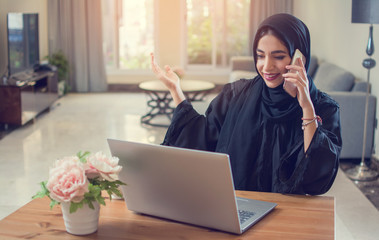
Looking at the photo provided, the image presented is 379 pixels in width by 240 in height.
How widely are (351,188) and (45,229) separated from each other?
3.01 metres

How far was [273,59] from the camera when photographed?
6.14ft

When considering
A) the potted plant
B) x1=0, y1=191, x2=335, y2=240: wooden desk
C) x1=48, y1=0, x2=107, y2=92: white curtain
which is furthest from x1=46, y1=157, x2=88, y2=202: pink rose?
x1=48, y1=0, x2=107, y2=92: white curtain

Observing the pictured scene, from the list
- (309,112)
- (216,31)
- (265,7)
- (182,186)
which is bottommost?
(182,186)

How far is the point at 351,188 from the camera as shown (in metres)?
4.02

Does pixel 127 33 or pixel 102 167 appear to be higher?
pixel 127 33

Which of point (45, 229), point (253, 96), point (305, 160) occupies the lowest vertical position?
point (45, 229)

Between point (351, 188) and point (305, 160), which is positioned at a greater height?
point (305, 160)

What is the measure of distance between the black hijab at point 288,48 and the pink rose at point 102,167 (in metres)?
0.72

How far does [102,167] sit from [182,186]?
225mm

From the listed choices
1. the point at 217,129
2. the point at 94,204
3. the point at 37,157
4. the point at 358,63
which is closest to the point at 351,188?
the point at 358,63

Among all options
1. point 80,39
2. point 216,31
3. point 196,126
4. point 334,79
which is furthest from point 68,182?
point 216,31

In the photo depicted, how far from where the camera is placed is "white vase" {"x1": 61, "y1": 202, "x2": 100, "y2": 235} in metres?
1.42

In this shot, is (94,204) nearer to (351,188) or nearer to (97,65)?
(351,188)

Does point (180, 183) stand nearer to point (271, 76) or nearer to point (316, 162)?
point (316, 162)
